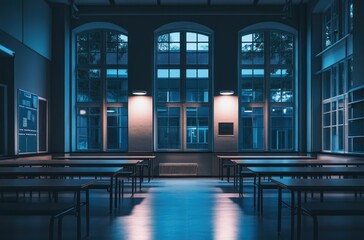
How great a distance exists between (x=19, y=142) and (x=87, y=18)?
4680 millimetres

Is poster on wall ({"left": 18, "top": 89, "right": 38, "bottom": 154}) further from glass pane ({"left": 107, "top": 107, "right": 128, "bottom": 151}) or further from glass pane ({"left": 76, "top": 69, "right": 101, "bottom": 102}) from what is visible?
glass pane ({"left": 107, "top": 107, "right": 128, "bottom": 151})

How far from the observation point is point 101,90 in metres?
13.1

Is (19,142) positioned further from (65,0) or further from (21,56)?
(65,0)

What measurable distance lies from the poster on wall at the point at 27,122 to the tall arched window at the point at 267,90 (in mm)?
5690

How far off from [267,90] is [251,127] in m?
1.17

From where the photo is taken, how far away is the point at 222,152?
41.4 ft

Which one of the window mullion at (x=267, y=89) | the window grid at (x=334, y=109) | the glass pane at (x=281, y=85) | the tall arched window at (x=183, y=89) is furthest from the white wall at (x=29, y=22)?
the window grid at (x=334, y=109)

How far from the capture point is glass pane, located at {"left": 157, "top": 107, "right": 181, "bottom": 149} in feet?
43.0

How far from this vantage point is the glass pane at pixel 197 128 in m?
13.1

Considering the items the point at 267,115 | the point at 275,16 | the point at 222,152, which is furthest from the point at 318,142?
the point at 275,16

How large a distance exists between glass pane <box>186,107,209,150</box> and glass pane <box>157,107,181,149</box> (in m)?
0.32

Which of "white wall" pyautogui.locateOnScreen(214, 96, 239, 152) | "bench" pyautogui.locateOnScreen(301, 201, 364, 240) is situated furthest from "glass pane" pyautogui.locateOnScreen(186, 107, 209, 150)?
"bench" pyautogui.locateOnScreen(301, 201, 364, 240)

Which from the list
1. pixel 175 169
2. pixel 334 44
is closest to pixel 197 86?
pixel 175 169

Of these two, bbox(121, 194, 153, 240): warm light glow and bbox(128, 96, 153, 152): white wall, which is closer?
bbox(121, 194, 153, 240): warm light glow
